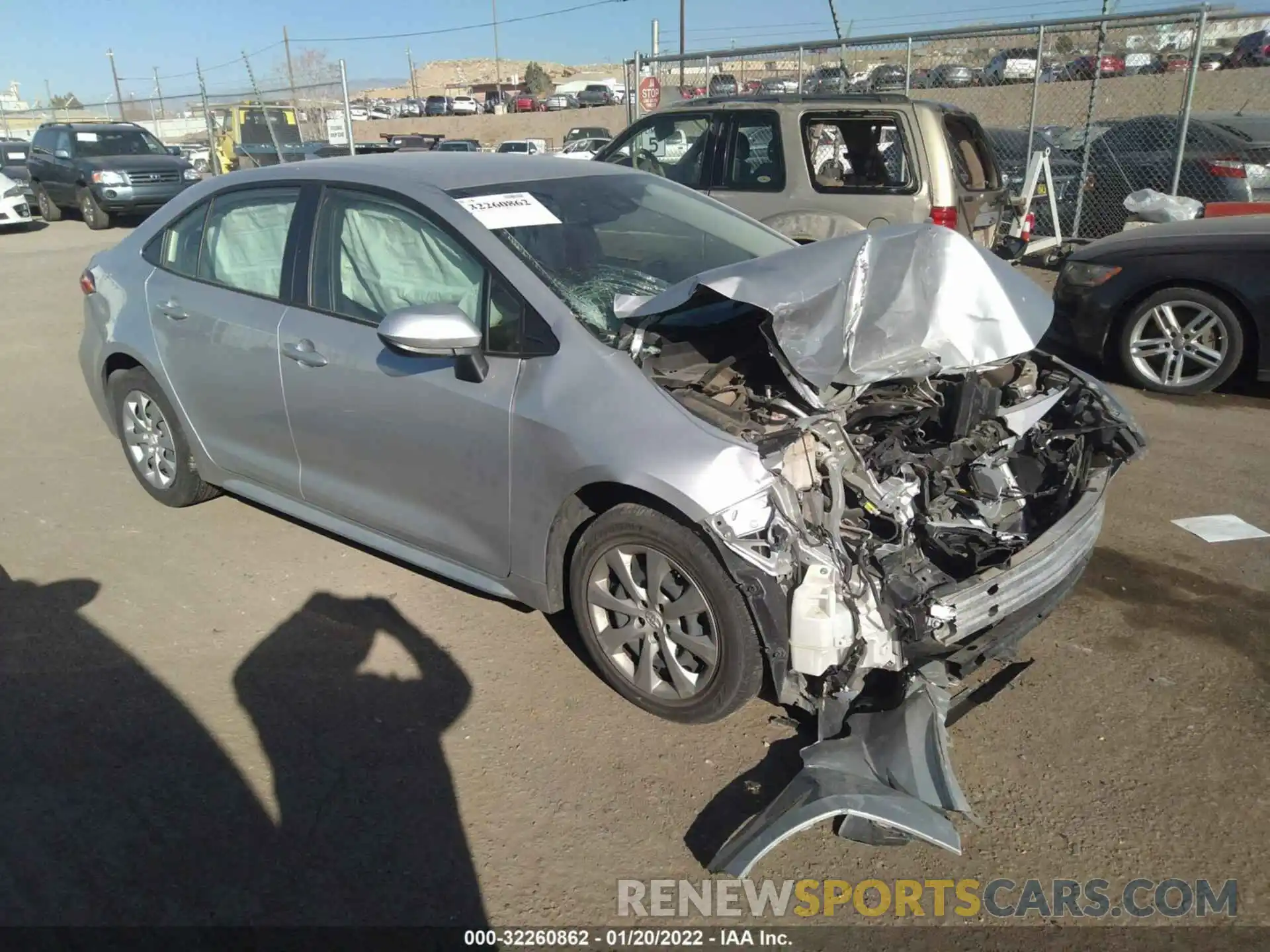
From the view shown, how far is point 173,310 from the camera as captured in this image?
182 inches

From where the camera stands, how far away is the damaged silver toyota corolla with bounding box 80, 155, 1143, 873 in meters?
2.92

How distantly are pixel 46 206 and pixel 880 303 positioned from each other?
21.2 meters

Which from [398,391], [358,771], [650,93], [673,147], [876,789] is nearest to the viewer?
[876,789]

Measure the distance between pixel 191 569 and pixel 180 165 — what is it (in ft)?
52.5

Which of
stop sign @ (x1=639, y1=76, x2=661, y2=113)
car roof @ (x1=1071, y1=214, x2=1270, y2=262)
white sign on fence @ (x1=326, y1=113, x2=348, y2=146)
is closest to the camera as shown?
car roof @ (x1=1071, y1=214, x2=1270, y2=262)

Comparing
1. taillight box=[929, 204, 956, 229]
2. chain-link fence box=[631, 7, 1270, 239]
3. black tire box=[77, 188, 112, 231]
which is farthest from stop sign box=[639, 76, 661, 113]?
black tire box=[77, 188, 112, 231]

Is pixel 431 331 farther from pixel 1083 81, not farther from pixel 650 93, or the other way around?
pixel 1083 81

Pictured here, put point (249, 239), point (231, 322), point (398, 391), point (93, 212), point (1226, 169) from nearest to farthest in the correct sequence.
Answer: point (398, 391) < point (231, 322) < point (249, 239) < point (1226, 169) < point (93, 212)

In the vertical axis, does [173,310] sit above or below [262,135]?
below

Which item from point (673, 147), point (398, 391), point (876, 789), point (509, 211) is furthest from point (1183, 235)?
point (398, 391)

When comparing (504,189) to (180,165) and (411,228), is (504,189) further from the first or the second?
(180,165)

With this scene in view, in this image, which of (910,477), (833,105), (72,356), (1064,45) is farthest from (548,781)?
(1064,45)

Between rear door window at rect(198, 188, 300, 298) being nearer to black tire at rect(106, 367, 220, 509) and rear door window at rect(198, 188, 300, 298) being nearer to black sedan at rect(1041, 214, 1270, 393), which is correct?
black tire at rect(106, 367, 220, 509)

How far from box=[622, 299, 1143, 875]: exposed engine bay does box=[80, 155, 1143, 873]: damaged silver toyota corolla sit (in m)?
0.01
